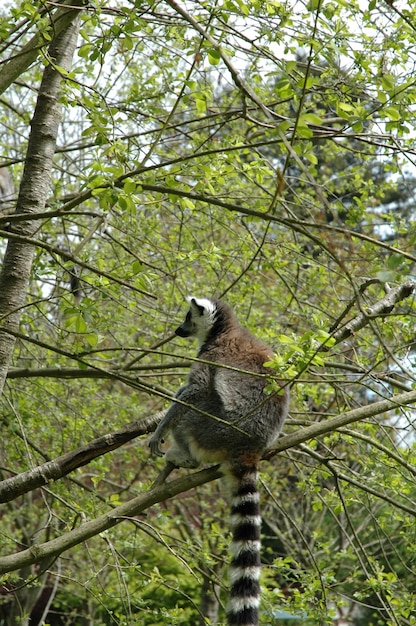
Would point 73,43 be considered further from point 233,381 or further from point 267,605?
point 267,605

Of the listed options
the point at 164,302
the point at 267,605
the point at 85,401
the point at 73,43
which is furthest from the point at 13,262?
the point at 85,401

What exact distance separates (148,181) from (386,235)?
45.7ft

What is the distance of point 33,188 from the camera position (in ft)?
14.9

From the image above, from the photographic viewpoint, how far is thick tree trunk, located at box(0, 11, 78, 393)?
174 inches

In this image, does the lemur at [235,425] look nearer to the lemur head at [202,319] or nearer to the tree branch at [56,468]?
the lemur head at [202,319]

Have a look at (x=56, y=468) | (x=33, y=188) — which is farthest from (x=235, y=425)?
(x=33, y=188)

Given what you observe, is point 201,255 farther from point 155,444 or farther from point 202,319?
point 155,444

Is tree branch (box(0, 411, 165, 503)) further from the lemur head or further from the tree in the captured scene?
the lemur head

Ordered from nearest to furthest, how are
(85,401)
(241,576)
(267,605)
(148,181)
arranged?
(148,181) → (241,576) → (267,605) → (85,401)

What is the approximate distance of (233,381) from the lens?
4719mm

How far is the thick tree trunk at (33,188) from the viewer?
443cm

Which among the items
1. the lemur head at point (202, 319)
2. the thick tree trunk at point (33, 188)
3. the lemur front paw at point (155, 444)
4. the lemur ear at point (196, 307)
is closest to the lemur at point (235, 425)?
the lemur front paw at point (155, 444)

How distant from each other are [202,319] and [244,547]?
1980 mm

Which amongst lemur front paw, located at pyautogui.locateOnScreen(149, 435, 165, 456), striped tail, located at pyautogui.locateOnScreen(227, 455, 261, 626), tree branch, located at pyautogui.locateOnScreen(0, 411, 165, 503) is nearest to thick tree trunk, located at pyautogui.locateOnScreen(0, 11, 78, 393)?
tree branch, located at pyautogui.locateOnScreen(0, 411, 165, 503)
